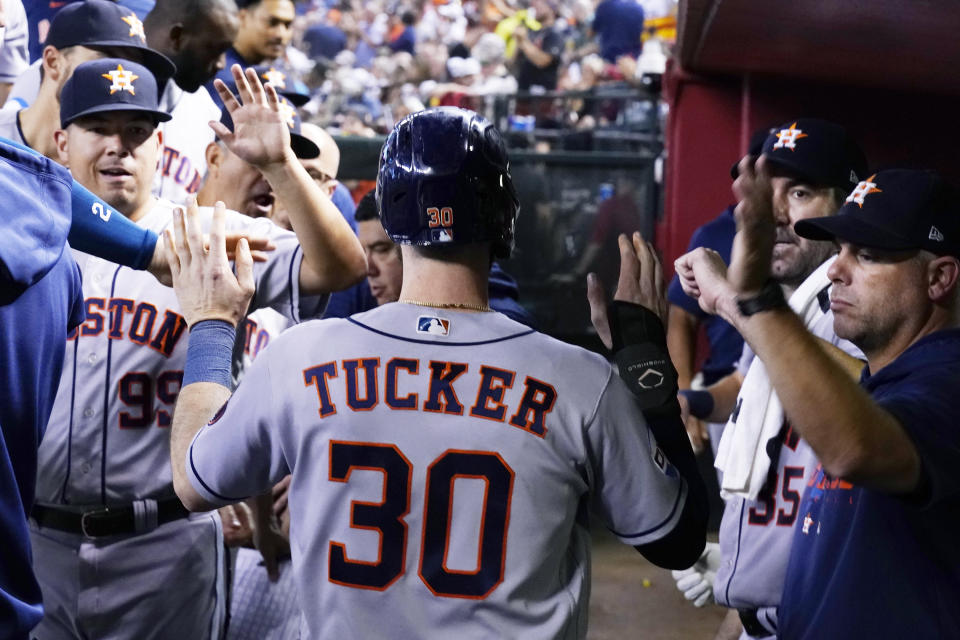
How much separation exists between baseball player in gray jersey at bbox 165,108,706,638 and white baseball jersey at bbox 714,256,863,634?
0.87m

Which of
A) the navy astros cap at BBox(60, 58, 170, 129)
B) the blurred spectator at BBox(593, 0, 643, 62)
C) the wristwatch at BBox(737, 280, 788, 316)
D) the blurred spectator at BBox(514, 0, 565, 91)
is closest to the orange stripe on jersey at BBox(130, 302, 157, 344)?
the navy astros cap at BBox(60, 58, 170, 129)

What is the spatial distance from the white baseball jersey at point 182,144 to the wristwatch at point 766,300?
110 inches

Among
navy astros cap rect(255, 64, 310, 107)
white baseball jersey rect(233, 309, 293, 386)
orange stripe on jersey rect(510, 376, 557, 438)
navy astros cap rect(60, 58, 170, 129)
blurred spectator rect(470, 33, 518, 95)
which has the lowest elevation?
blurred spectator rect(470, 33, 518, 95)

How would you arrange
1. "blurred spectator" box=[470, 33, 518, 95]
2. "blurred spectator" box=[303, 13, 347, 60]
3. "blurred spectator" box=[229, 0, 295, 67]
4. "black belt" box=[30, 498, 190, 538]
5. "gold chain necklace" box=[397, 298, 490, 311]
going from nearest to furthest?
1. "gold chain necklace" box=[397, 298, 490, 311]
2. "black belt" box=[30, 498, 190, 538]
3. "blurred spectator" box=[229, 0, 295, 67]
4. "blurred spectator" box=[470, 33, 518, 95]
5. "blurred spectator" box=[303, 13, 347, 60]

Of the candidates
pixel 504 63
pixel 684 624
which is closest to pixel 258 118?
pixel 684 624

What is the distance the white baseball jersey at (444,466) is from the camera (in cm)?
185

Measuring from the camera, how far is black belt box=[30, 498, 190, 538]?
2912 mm

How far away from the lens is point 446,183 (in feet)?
6.37

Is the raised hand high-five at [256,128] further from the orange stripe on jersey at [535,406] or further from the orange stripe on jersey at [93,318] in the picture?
the orange stripe on jersey at [535,406]

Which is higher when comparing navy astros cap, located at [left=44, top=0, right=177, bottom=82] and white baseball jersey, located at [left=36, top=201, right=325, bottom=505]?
navy astros cap, located at [left=44, top=0, right=177, bottom=82]

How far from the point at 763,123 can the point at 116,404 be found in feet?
11.7

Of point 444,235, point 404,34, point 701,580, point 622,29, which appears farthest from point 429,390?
point 404,34

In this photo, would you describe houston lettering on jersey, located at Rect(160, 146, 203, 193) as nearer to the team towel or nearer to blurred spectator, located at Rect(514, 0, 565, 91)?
the team towel

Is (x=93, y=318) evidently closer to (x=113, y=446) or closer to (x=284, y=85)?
(x=113, y=446)
